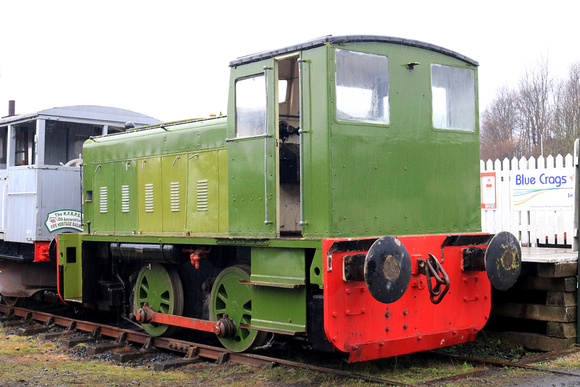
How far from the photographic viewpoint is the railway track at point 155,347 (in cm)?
637

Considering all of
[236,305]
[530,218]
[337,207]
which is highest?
[337,207]

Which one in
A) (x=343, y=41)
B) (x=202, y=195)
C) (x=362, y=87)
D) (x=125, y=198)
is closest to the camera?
(x=343, y=41)

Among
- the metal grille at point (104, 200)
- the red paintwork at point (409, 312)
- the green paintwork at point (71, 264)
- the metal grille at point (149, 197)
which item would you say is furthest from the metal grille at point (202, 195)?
the green paintwork at point (71, 264)

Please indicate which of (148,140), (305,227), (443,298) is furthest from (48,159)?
(443,298)

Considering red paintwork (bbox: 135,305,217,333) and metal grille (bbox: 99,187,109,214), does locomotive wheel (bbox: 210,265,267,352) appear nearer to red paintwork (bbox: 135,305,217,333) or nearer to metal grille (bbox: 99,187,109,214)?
red paintwork (bbox: 135,305,217,333)

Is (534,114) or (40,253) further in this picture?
(534,114)

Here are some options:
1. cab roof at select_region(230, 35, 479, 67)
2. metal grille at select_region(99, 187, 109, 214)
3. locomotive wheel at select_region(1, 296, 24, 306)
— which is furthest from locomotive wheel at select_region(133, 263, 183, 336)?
locomotive wheel at select_region(1, 296, 24, 306)

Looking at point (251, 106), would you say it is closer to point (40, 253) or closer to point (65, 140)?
point (40, 253)

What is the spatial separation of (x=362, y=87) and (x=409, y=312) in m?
2.30

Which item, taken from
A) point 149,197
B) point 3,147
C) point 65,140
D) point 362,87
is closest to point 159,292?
point 149,197

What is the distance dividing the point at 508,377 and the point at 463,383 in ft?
1.84

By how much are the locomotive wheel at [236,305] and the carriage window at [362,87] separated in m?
2.25

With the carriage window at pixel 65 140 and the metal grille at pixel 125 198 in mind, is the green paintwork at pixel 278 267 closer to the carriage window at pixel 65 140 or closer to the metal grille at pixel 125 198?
the metal grille at pixel 125 198

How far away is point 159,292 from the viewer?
8.51 m
